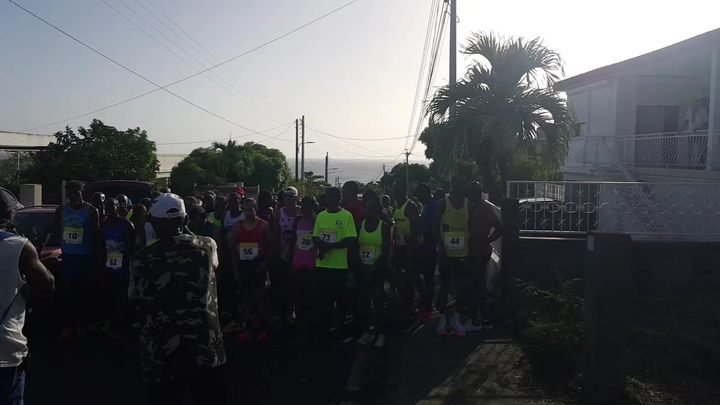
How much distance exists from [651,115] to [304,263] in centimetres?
1315

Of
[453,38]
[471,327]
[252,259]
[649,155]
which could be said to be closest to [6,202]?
[252,259]

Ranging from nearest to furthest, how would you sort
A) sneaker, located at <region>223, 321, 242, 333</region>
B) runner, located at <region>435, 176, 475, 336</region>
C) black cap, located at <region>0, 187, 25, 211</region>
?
1. black cap, located at <region>0, 187, 25, 211</region>
2. runner, located at <region>435, 176, 475, 336</region>
3. sneaker, located at <region>223, 321, 242, 333</region>

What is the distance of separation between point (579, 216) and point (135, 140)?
69.3ft

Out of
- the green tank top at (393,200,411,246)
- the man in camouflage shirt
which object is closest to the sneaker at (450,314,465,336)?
the green tank top at (393,200,411,246)

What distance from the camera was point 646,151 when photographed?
16016mm

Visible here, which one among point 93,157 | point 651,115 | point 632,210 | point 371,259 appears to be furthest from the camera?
point 93,157

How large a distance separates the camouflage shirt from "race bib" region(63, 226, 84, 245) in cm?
463

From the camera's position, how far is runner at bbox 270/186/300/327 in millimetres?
8922

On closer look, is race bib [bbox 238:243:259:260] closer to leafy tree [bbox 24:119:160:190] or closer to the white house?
the white house

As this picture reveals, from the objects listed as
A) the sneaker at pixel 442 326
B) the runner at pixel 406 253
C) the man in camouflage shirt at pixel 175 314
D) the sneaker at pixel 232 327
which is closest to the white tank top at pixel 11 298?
the man in camouflage shirt at pixel 175 314

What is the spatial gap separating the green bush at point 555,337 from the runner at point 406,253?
2072 mm

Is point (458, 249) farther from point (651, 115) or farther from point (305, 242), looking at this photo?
point (651, 115)

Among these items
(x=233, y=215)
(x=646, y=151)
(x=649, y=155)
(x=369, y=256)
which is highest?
(x=646, y=151)

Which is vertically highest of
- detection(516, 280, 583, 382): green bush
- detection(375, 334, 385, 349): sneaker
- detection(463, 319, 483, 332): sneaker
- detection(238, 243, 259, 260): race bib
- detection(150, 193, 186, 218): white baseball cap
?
detection(150, 193, 186, 218): white baseball cap
